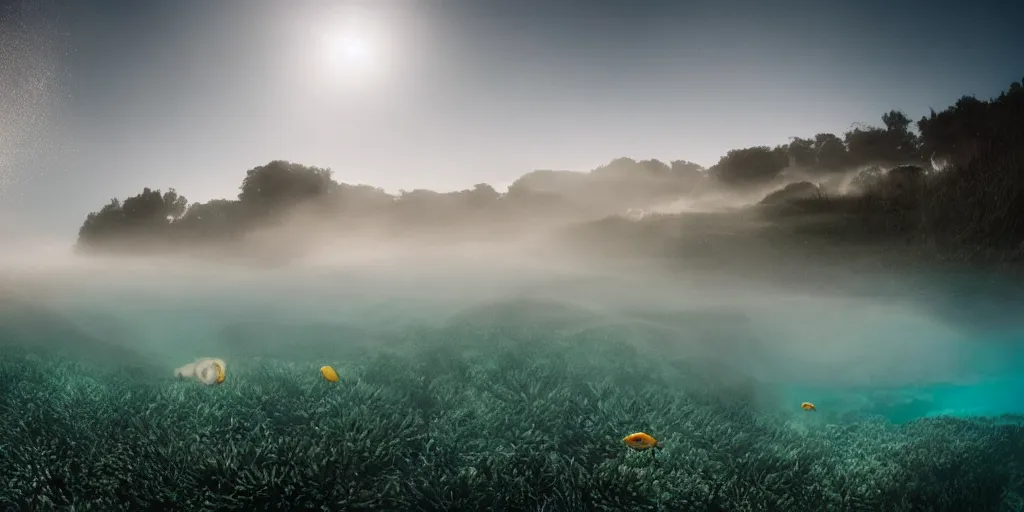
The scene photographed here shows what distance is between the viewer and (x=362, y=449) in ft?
21.6

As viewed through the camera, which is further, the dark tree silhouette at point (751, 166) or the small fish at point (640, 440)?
the dark tree silhouette at point (751, 166)

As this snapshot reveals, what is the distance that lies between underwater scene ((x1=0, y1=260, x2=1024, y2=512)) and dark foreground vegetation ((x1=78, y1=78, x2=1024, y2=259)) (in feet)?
16.2

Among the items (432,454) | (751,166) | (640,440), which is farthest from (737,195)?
(432,454)

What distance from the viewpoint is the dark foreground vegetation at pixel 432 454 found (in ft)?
19.5

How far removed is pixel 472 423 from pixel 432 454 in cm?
138

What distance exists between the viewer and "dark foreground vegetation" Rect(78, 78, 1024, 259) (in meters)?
11.5

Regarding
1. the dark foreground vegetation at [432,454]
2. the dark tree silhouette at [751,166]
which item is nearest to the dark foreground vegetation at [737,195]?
the dark tree silhouette at [751,166]

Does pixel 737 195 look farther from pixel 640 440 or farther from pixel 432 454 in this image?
pixel 432 454

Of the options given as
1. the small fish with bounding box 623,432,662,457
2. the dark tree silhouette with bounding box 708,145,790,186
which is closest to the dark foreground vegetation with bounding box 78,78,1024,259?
the dark tree silhouette with bounding box 708,145,790,186

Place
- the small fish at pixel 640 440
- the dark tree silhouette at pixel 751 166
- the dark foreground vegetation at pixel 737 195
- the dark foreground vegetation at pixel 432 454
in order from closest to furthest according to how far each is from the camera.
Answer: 1. the small fish at pixel 640 440
2. the dark foreground vegetation at pixel 432 454
3. the dark foreground vegetation at pixel 737 195
4. the dark tree silhouette at pixel 751 166

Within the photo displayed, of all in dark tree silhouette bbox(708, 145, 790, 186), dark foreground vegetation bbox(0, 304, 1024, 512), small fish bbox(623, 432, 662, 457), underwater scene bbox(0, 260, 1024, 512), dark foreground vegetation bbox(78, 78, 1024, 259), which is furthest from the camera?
dark tree silhouette bbox(708, 145, 790, 186)

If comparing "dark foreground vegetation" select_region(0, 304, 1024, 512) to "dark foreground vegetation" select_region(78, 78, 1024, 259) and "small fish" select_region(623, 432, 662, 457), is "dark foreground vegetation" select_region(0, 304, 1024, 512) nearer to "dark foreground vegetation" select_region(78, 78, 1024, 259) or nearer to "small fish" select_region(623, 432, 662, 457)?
"small fish" select_region(623, 432, 662, 457)

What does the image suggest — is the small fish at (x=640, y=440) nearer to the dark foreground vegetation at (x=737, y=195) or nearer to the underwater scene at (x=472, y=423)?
the underwater scene at (x=472, y=423)

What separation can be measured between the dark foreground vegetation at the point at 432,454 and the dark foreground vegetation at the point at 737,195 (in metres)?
6.65
